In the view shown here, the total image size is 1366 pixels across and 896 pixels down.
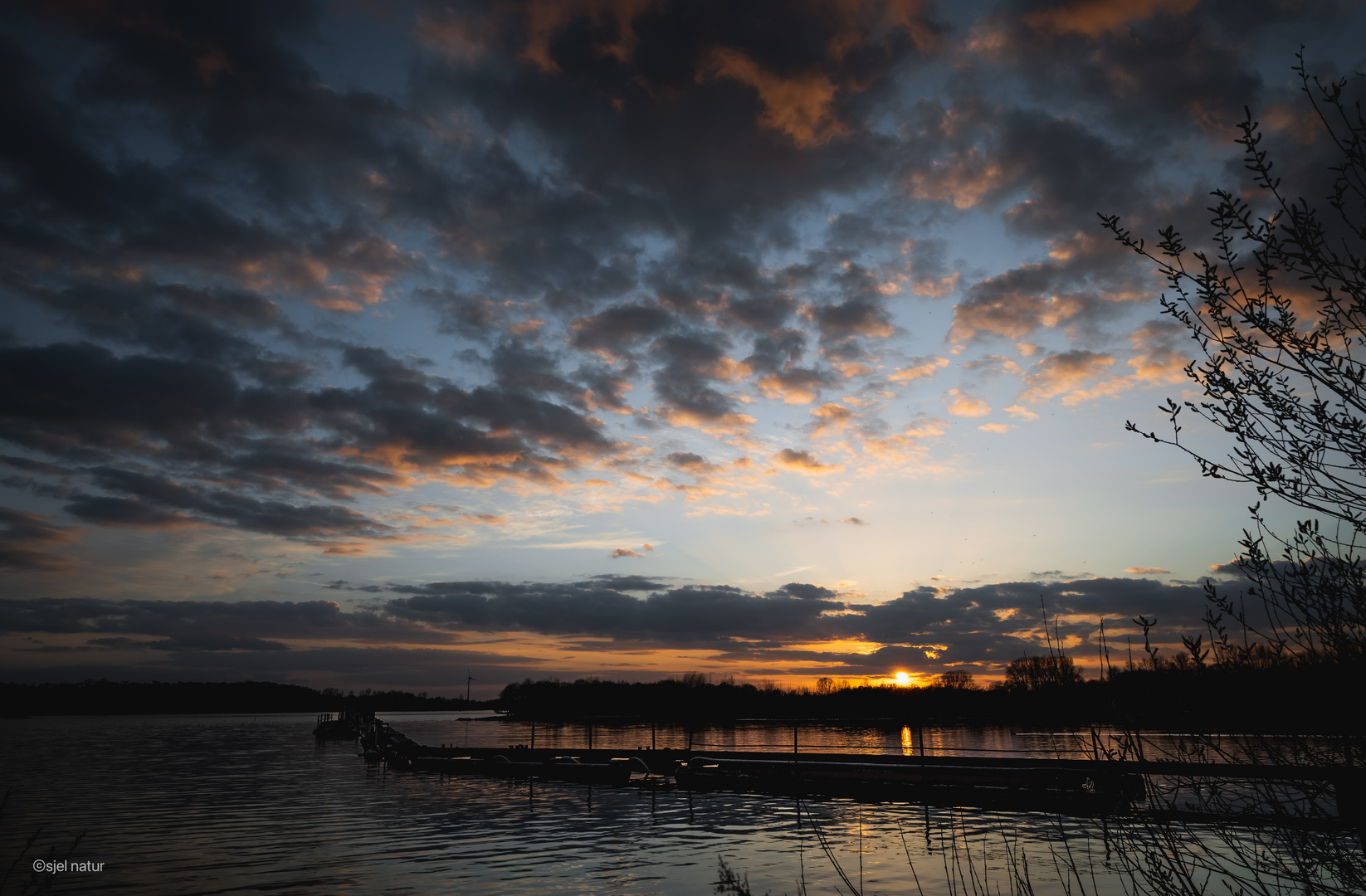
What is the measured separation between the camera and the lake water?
27156mm

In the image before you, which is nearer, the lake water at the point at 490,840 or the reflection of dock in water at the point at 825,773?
the lake water at the point at 490,840

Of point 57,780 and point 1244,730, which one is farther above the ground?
point 1244,730

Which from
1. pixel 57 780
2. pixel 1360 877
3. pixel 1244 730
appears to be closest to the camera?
pixel 1244 730

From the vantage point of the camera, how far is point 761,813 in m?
45.2

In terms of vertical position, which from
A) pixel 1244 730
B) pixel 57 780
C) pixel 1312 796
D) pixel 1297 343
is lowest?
pixel 57 780

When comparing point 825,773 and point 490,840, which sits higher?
point 490,840

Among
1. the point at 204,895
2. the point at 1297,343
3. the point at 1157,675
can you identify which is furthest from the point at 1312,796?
the point at 204,895

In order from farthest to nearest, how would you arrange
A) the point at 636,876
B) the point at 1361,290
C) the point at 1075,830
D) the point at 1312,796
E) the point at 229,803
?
the point at 229,803 → the point at 1075,830 → the point at 636,876 → the point at 1312,796 → the point at 1361,290

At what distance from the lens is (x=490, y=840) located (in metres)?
36.9

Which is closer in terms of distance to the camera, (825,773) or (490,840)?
(490,840)

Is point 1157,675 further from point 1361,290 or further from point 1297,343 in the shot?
point 1361,290

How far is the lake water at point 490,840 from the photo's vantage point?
27156 millimetres

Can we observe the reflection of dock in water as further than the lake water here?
Yes

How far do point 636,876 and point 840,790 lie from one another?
29303 mm
